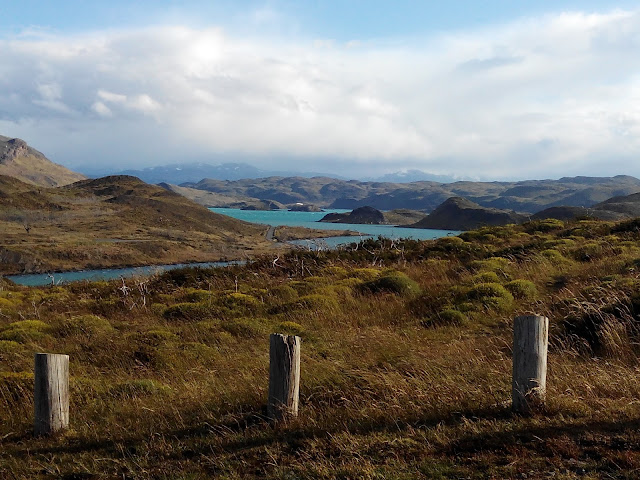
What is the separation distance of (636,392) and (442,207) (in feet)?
599

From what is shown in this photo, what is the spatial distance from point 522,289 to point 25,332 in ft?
42.2

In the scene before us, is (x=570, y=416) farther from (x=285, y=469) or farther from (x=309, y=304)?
(x=309, y=304)

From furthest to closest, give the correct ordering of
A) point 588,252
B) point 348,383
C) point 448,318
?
1. point 588,252
2. point 448,318
3. point 348,383

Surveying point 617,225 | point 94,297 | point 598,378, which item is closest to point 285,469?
point 598,378

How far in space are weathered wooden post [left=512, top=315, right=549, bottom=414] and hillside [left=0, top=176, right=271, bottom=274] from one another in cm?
8331

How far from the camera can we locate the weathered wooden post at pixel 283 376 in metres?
5.99

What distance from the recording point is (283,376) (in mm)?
6023

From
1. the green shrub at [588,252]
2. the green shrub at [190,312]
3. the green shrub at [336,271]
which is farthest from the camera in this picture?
the green shrub at [336,271]

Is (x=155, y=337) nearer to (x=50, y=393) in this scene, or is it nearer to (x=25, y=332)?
(x=25, y=332)

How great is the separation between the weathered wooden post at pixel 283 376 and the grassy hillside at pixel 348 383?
0.61 feet

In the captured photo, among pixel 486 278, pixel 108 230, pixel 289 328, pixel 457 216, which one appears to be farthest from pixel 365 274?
→ pixel 457 216

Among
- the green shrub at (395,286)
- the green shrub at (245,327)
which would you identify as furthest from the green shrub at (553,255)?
the green shrub at (245,327)

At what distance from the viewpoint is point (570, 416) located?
5.70m

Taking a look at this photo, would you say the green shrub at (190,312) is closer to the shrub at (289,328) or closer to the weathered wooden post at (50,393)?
the shrub at (289,328)
